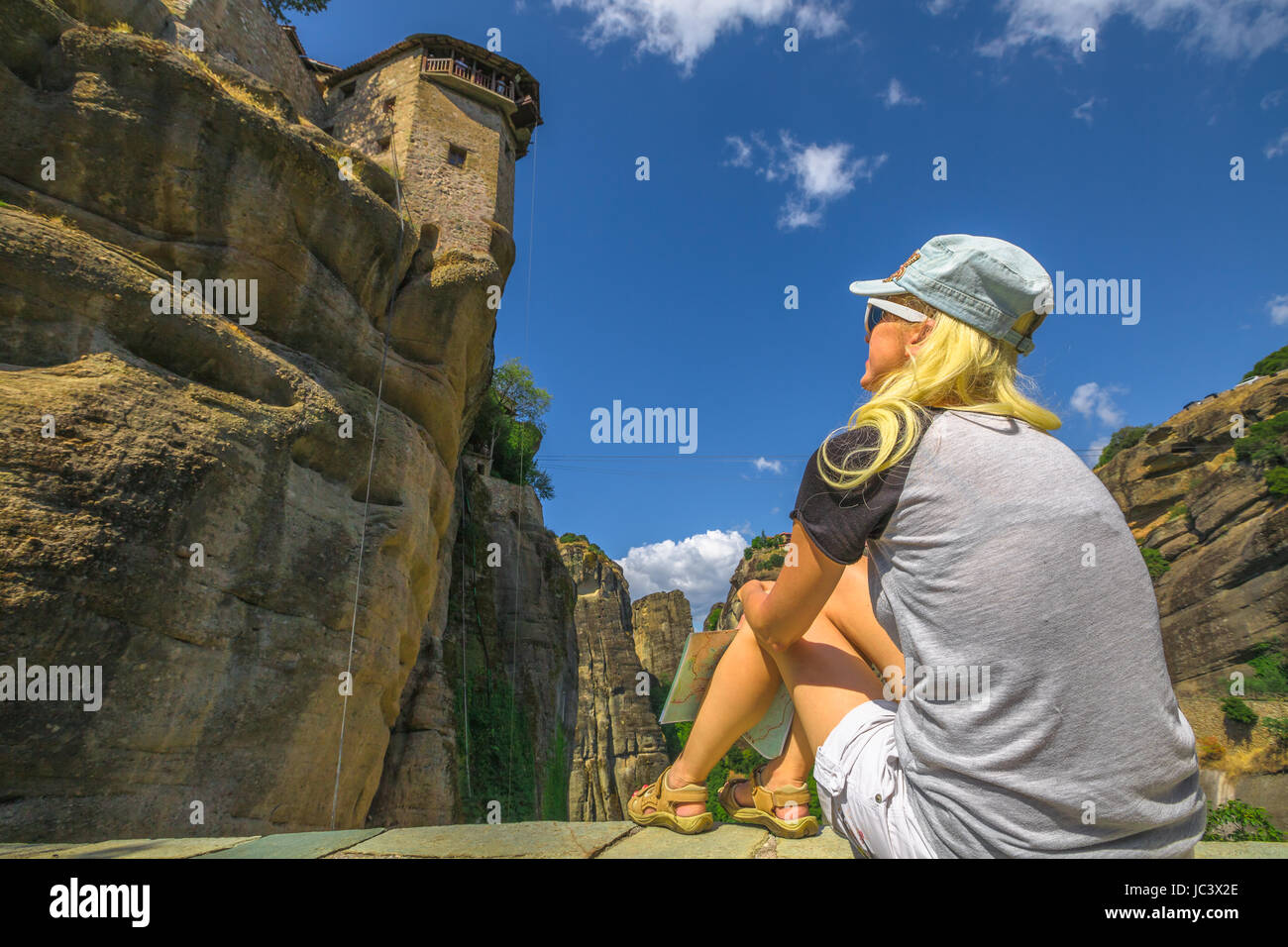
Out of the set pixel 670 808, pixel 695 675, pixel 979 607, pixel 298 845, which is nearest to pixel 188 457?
pixel 298 845

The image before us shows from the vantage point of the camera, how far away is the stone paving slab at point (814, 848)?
253 cm

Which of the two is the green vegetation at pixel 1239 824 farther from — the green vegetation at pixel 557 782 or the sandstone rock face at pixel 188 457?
the sandstone rock face at pixel 188 457

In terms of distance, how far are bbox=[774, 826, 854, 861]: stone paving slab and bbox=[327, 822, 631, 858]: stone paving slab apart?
2.11 feet

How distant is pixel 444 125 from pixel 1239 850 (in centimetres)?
1970

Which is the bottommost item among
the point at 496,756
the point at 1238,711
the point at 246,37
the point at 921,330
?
the point at 1238,711

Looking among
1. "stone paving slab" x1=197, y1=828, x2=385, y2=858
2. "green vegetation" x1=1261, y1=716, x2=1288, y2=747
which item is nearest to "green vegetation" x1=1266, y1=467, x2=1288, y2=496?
"green vegetation" x1=1261, y1=716, x2=1288, y2=747

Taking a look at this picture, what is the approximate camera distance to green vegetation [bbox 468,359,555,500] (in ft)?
76.5

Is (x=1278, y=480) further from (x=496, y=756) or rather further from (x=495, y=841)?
(x=495, y=841)

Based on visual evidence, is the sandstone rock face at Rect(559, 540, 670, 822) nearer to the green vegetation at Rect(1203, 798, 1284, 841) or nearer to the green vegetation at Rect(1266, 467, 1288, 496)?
the green vegetation at Rect(1203, 798, 1284, 841)

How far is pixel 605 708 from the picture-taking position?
44.0 m

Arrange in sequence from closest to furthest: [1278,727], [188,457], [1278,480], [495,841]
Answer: [495,841] < [188,457] < [1278,727] < [1278,480]

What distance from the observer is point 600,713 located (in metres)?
43.8

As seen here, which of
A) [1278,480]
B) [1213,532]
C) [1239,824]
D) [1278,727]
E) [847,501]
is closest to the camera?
[847,501]
